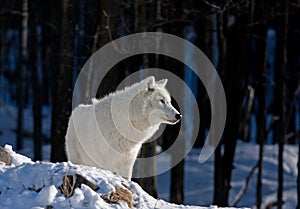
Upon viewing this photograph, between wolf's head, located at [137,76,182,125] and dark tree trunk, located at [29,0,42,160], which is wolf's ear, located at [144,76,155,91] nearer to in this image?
→ wolf's head, located at [137,76,182,125]

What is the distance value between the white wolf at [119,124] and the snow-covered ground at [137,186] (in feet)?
2.80

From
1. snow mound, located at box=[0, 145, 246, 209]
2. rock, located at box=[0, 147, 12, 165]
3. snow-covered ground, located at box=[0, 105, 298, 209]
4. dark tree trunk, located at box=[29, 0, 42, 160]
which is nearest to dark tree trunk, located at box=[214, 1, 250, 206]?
snow-covered ground, located at box=[0, 105, 298, 209]

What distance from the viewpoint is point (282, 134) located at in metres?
15.4

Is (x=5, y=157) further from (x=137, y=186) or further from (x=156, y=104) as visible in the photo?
(x=156, y=104)

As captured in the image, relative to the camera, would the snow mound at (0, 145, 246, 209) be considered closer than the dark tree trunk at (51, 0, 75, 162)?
Yes

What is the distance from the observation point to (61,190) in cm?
641

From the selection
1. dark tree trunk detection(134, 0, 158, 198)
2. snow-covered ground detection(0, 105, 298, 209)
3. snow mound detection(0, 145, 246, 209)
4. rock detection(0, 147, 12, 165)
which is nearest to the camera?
snow mound detection(0, 145, 246, 209)

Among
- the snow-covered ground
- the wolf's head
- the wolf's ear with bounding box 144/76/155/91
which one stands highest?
the wolf's ear with bounding box 144/76/155/91

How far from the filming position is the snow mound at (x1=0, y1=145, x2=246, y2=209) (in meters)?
6.25

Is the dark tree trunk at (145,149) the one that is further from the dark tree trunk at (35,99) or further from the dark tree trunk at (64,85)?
the dark tree trunk at (35,99)

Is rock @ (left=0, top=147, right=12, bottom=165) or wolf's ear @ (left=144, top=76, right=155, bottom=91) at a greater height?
wolf's ear @ (left=144, top=76, right=155, bottom=91)

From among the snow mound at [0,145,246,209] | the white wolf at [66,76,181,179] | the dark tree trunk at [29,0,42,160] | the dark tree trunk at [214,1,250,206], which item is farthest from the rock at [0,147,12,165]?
the dark tree trunk at [29,0,42,160]

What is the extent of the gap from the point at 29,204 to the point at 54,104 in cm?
903

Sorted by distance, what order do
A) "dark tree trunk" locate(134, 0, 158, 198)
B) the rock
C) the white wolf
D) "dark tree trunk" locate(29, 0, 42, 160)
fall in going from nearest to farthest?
1. the rock
2. the white wolf
3. "dark tree trunk" locate(134, 0, 158, 198)
4. "dark tree trunk" locate(29, 0, 42, 160)
